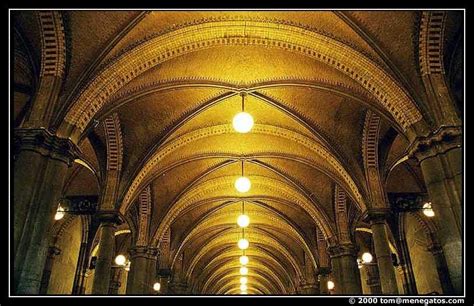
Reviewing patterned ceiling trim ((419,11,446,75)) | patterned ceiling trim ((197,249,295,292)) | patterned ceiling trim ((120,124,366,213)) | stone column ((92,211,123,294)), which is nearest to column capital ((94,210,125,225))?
stone column ((92,211,123,294))

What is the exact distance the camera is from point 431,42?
9.25 meters

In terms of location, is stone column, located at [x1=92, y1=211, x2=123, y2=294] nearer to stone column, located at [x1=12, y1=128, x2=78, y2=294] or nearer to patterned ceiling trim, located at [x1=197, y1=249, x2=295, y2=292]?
stone column, located at [x1=12, y1=128, x2=78, y2=294]

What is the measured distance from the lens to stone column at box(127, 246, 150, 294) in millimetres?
15279

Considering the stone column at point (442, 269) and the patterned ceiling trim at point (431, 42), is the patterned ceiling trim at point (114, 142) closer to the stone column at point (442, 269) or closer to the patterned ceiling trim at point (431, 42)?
the patterned ceiling trim at point (431, 42)

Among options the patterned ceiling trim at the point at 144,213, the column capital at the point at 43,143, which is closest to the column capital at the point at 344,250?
the patterned ceiling trim at the point at 144,213

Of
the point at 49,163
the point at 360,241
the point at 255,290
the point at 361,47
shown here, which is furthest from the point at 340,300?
the point at 255,290

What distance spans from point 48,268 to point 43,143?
11.1 metres

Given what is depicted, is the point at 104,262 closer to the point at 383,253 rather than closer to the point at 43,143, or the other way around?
the point at 43,143

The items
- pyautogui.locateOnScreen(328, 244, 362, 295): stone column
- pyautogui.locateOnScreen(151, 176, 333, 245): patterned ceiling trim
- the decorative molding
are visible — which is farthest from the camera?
pyautogui.locateOnScreen(151, 176, 333, 245): patterned ceiling trim

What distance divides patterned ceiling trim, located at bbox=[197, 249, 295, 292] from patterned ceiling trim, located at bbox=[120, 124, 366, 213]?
60.2 ft

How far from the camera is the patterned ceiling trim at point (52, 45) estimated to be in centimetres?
895

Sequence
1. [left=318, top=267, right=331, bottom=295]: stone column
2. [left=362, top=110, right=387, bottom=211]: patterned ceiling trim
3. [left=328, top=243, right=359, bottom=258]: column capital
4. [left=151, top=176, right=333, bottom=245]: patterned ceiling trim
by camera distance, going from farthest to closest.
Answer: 1. [left=318, top=267, right=331, bottom=295]: stone column
2. [left=151, top=176, right=333, bottom=245]: patterned ceiling trim
3. [left=328, top=243, right=359, bottom=258]: column capital
4. [left=362, top=110, right=387, bottom=211]: patterned ceiling trim

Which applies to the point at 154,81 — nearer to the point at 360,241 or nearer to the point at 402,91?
the point at 402,91

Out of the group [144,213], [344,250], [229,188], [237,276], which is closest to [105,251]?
[144,213]
